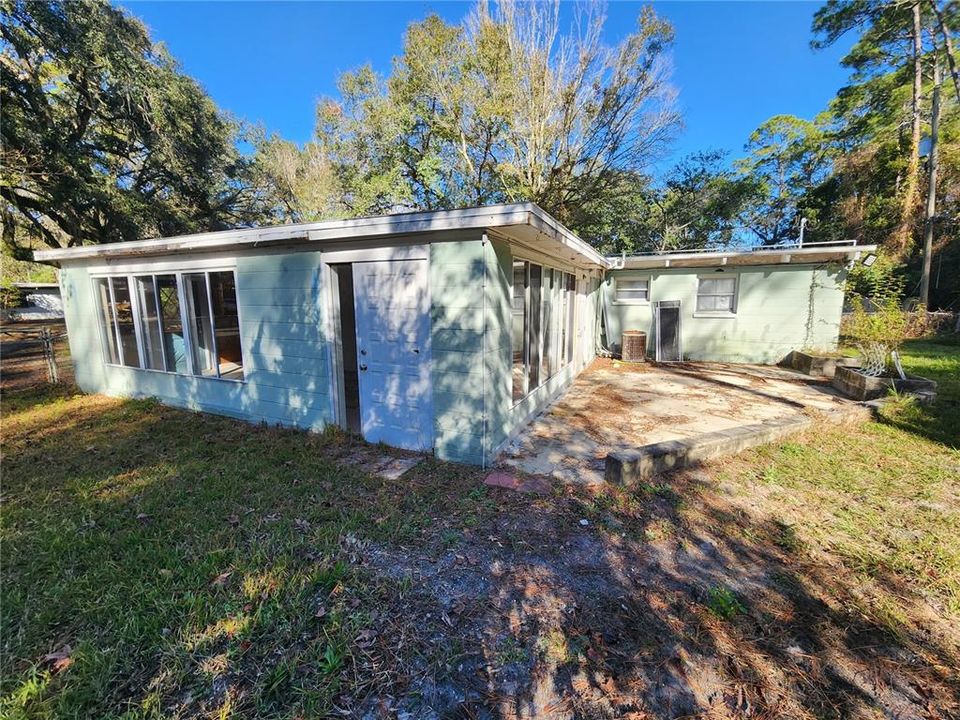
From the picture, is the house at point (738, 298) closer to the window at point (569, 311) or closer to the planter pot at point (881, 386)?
the window at point (569, 311)

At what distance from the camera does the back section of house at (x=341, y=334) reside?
3.93 metres

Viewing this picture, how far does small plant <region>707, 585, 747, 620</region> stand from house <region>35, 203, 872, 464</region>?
2172 millimetres

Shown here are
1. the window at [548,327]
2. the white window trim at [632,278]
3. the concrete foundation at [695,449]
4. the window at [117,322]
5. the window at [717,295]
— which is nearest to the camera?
the concrete foundation at [695,449]

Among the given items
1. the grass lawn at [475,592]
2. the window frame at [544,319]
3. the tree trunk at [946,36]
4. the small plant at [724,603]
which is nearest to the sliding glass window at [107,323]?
the grass lawn at [475,592]

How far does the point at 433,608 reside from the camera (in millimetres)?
2258

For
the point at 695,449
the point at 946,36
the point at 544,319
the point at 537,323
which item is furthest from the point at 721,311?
the point at 946,36

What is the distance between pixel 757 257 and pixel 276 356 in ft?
31.5

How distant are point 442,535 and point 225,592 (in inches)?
53.0

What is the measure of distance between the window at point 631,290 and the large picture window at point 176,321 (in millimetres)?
8696

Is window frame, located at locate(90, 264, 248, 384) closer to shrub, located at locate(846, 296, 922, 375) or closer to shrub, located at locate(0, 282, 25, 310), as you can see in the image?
shrub, located at locate(846, 296, 922, 375)

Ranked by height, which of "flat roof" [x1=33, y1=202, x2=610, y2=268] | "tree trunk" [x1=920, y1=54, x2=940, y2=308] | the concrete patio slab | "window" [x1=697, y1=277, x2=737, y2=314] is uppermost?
"tree trunk" [x1=920, y1=54, x2=940, y2=308]

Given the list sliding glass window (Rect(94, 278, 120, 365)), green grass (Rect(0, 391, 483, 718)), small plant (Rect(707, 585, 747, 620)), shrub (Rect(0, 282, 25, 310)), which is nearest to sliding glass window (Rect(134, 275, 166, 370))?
sliding glass window (Rect(94, 278, 120, 365))

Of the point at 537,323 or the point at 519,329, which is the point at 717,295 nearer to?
the point at 537,323

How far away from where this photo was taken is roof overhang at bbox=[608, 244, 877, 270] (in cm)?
805
